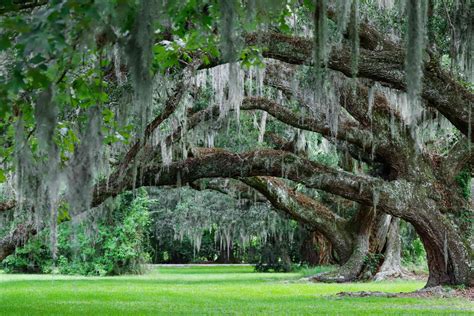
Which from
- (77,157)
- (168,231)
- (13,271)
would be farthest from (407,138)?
(168,231)

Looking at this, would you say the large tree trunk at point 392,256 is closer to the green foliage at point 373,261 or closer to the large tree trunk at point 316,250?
the green foliage at point 373,261

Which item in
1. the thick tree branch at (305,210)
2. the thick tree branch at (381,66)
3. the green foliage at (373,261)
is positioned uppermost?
the thick tree branch at (381,66)

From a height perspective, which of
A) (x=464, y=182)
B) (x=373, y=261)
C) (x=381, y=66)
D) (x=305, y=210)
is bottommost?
(x=373, y=261)

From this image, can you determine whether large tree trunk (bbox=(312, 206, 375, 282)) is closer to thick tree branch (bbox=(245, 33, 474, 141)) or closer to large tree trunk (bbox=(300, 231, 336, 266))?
large tree trunk (bbox=(300, 231, 336, 266))

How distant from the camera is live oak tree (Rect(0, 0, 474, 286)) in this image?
4.83m

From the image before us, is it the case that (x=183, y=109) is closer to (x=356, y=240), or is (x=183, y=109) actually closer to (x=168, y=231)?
(x=356, y=240)

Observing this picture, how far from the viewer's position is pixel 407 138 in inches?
492

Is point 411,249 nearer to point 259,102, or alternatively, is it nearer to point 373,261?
point 373,261

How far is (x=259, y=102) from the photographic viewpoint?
480 inches

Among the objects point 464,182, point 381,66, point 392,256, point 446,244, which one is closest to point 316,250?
point 392,256

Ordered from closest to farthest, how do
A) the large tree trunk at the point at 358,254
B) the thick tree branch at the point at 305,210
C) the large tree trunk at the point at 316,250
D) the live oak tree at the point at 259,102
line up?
the live oak tree at the point at 259,102
the thick tree branch at the point at 305,210
the large tree trunk at the point at 358,254
the large tree trunk at the point at 316,250

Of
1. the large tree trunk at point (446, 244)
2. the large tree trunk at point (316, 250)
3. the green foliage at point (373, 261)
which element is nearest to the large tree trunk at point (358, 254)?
the green foliage at point (373, 261)

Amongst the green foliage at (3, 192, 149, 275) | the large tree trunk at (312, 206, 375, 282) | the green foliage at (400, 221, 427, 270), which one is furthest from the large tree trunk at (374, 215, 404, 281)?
the green foliage at (3, 192, 149, 275)

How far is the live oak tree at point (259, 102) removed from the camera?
4.83 meters
